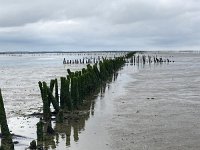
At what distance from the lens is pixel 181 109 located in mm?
22703

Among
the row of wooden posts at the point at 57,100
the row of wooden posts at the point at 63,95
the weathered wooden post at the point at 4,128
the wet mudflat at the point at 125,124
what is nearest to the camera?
the weathered wooden post at the point at 4,128

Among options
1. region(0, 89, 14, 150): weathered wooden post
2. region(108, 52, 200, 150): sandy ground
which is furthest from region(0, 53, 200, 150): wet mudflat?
region(0, 89, 14, 150): weathered wooden post

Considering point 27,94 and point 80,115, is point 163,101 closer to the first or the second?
point 80,115

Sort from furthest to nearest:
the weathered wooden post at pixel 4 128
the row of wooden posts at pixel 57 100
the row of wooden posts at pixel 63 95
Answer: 1. the row of wooden posts at pixel 63 95
2. the row of wooden posts at pixel 57 100
3. the weathered wooden post at pixel 4 128

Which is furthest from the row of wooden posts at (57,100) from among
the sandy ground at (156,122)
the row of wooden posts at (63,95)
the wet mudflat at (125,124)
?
the sandy ground at (156,122)

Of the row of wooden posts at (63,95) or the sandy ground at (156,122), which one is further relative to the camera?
the row of wooden posts at (63,95)

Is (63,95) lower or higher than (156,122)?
higher

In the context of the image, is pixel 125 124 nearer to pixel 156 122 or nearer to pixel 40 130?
pixel 156 122

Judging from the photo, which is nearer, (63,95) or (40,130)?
(40,130)

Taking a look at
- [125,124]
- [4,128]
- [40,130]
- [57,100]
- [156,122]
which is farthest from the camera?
[57,100]

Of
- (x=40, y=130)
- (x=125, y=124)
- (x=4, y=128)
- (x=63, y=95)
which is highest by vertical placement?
(x=63, y=95)

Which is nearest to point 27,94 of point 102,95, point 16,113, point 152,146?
point 102,95

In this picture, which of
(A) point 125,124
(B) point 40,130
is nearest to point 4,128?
(B) point 40,130

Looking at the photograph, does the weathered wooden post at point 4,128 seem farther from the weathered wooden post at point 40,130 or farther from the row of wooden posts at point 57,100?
the weathered wooden post at point 40,130
